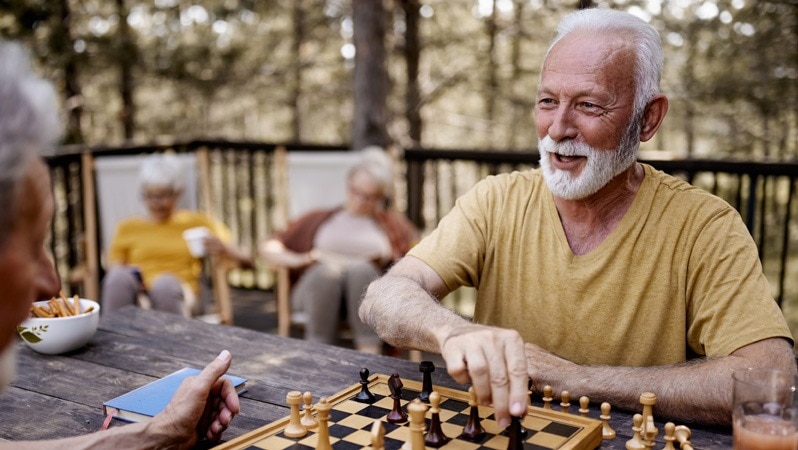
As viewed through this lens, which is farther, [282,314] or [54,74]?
[54,74]

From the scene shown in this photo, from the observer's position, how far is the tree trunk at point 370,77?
500 cm

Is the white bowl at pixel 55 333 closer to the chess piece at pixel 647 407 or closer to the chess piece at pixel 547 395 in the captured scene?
the chess piece at pixel 547 395

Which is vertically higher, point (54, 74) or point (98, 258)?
point (54, 74)

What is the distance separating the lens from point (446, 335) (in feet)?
4.81

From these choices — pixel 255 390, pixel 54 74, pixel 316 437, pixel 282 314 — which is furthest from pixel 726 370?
pixel 54 74

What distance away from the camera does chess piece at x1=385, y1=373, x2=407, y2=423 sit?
139cm

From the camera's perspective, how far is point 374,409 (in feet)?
4.78

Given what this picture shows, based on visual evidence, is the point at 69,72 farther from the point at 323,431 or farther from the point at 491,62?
the point at 323,431

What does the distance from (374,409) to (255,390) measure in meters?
0.36

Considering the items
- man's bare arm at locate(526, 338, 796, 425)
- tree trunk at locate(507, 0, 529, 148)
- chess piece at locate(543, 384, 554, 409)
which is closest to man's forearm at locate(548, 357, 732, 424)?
man's bare arm at locate(526, 338, 796, 425)

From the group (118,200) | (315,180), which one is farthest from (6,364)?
(118,200)

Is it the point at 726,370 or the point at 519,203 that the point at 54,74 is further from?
the point at 726,370

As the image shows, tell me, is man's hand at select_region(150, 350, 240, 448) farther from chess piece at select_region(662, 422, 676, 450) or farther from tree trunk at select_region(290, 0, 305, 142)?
tree trunk at select_region(290, 0, 305, 142)

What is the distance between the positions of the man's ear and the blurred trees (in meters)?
3.29
